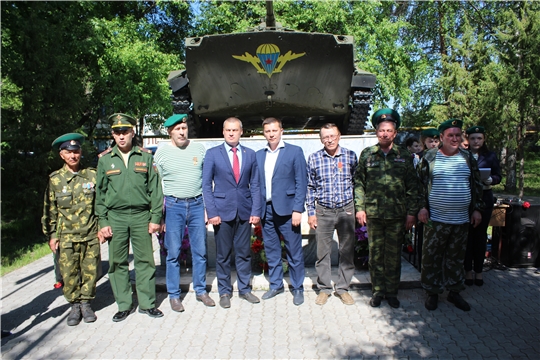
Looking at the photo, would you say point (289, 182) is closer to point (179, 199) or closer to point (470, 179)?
point (179, 199)

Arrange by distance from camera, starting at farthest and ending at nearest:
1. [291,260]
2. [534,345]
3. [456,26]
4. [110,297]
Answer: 1. [456,26]
2. [110,297]
3. [291,260]
4. [534,345]

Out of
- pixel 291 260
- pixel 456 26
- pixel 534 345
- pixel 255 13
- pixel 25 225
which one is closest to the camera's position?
pixel 534 345

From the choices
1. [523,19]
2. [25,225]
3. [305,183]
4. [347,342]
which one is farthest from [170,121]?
[523,19]

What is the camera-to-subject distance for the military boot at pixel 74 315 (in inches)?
160

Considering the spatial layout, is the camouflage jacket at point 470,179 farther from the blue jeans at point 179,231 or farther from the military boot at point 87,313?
the military boot at point 87,313

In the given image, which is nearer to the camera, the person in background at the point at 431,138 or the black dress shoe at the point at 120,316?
the black dress shoe at the point at 120,316

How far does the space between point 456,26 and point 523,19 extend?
7.35 metres

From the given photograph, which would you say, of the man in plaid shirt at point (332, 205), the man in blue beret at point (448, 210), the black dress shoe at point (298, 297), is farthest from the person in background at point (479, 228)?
the black dress shoe at point (298, 297)

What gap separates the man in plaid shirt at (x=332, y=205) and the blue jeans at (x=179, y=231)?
1056mm

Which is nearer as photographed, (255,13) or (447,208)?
(447,208)

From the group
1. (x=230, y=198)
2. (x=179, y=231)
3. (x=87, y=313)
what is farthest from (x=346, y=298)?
(x=87, y=313)

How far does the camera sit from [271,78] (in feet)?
21.3

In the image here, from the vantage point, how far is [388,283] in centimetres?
429

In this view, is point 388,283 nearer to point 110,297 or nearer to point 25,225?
point 110,297
